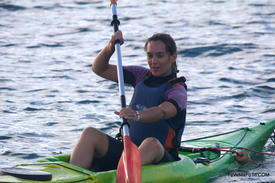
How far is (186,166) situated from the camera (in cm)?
503

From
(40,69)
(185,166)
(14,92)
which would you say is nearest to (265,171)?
(185,166)

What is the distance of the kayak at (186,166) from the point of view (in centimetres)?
416

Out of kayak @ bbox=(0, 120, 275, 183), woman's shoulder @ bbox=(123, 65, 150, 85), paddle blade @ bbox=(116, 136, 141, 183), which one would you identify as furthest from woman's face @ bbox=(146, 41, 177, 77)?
kayak @ bbox=(0, 120, 275, 183)

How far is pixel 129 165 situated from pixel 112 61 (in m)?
6.52

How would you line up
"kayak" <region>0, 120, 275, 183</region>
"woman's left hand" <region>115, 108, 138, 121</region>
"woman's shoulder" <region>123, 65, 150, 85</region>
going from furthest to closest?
"woman's shoulder" <region>123, 65, 150, 85</region> → "woman's left hand" <region>115, 108, 138, 121</region> → "kayak" <region>0, 120, 275, 183</region>

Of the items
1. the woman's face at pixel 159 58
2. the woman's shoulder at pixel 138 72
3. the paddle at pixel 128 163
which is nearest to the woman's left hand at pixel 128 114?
the paddle at pixel 128 163

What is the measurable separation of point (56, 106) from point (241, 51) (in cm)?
483

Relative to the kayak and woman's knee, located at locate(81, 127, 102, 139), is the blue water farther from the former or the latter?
woman's knee, located at locate(81, 127, 102, 139)

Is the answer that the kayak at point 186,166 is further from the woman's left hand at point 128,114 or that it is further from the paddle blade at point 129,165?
the woman's left hand at point 128,114

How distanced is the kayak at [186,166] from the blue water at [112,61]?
0.24 metres

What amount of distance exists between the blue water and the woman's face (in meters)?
1.38

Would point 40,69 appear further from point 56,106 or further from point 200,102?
point 200,102

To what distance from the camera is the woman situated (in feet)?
14.9

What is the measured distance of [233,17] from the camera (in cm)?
1495
